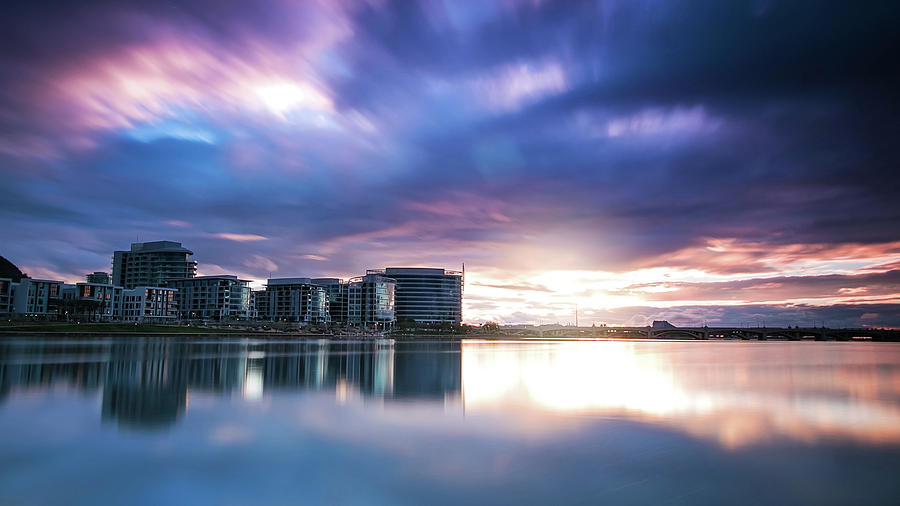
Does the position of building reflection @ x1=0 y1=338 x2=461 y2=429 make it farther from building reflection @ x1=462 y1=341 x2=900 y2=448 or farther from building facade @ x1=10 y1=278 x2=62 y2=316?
building facade @ x1=10 y1=278 x2=62 y2=316

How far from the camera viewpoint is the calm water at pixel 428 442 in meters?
13.8

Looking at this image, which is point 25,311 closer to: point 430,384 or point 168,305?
point 168,305

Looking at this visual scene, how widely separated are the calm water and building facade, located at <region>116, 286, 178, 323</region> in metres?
162

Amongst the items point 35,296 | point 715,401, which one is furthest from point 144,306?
point 715,401

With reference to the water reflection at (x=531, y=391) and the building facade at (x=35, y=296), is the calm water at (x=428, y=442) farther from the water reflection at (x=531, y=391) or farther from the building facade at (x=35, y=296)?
the building facade at (x=35, y=296)

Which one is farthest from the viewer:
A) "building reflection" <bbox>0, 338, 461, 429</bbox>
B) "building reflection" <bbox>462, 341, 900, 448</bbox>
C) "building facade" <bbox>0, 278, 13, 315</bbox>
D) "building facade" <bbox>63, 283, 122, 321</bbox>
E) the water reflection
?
"building facade" <bbox>63, 283, 122, 321</bbox>

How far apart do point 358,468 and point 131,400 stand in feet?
51.9

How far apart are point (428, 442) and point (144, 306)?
639ft

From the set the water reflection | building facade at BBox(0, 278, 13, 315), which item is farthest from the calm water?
building facade at BBox(0, 278, 13, 315)

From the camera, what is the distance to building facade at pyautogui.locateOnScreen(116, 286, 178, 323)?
182000 millimetres

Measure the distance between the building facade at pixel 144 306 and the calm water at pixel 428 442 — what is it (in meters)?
162

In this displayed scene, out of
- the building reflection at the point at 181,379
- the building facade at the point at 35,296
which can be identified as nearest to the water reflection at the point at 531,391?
the building reflection at the point at 181,379

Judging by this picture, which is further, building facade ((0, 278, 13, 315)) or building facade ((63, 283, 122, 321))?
building facade ((63, 283, 122, 321))

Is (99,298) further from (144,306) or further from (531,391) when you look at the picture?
(531,391)
